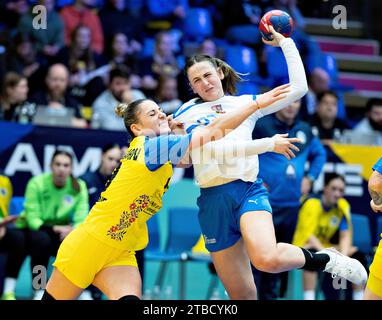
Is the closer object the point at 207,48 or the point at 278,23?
the point at 278,23

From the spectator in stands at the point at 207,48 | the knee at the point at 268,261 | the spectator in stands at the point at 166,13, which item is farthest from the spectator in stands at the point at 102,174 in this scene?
the spectator in stands at the point at 166,13

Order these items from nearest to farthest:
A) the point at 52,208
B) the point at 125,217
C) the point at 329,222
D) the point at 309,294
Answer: the point at 125,217, the point at 52,208, the point at 309,294, the point at 329,222

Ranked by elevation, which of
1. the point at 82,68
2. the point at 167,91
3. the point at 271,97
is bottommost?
the point at 271,97

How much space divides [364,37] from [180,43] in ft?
13.3

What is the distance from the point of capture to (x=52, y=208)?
975 centimetres

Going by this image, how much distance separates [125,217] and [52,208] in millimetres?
3556

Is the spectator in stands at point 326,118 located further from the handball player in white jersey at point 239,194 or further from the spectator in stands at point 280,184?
the handball player in white jersey at point 239,194

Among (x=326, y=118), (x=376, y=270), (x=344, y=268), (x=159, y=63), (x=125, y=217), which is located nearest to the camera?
(x=376, y=270)

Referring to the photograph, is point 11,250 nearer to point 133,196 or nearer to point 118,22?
point 133,196

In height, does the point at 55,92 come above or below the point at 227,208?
above

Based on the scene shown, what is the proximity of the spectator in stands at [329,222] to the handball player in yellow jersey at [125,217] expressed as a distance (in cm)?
409

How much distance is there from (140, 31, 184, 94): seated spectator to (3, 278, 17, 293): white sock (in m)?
4.23

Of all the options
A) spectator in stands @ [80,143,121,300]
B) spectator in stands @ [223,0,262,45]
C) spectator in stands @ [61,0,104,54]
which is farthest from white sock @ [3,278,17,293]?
spectator in stands @ [223,0,262,45]

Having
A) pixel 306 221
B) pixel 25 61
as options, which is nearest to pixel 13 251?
pixel 306 221
